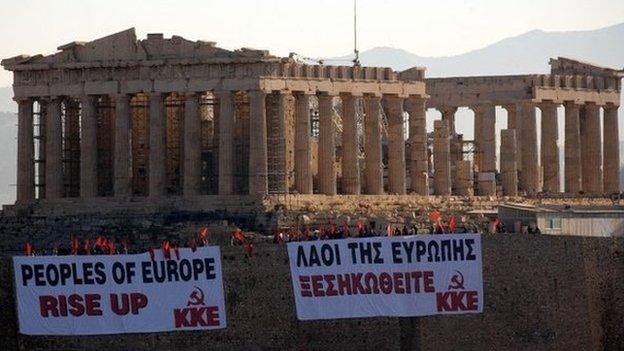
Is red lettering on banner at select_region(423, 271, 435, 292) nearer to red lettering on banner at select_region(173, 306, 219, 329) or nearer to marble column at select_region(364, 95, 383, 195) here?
red lettering on banner at select_region(173, 306, 219, 329)

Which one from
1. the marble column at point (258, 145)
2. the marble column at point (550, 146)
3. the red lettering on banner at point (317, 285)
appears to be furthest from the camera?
the marble column at point (550, 146)

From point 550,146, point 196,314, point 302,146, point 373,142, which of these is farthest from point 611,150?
point 196,314

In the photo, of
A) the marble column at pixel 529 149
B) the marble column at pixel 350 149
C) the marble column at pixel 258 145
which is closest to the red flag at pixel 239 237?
the marble column at pixel 258 145

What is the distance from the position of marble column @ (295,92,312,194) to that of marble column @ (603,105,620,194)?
974 inches

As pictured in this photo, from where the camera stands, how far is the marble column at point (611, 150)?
458ft

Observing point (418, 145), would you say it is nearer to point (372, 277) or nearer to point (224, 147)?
point (224, 147)

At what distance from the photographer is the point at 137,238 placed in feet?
364

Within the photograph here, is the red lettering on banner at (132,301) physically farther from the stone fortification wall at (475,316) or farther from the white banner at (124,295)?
the stone fortification wall at (475,316)

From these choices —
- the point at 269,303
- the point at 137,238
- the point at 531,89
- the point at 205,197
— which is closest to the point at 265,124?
the point at 205,197

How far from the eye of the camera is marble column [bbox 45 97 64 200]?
123m

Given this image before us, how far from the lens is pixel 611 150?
460 ft

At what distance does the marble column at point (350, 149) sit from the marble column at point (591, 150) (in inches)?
746

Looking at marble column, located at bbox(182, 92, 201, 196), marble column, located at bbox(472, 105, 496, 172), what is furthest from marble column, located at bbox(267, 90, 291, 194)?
marble column, located at bbox(472, 105, 496, 172)

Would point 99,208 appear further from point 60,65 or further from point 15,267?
point 15,267
